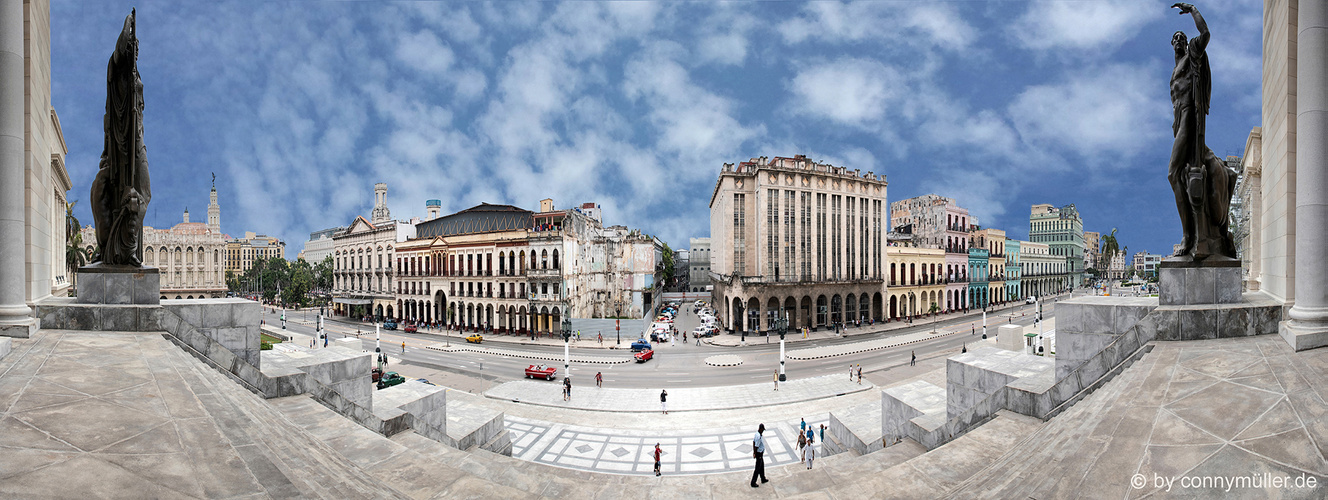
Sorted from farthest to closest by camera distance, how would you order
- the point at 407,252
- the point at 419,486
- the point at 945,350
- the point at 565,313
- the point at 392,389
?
the point at 407,252 → the point at 565,313 → the point at 945,350 → the point at 392,389 → the point at 419,486

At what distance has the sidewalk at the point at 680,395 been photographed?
2320cm

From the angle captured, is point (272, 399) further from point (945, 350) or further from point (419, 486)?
point (945, 350)

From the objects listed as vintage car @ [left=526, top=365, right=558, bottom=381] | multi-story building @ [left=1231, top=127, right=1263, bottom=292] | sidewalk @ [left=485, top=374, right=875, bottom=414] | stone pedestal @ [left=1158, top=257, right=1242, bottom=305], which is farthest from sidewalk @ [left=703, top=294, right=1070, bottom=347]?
stone pedestal @ [left=1158, top=257, right=1242, bottom=305]

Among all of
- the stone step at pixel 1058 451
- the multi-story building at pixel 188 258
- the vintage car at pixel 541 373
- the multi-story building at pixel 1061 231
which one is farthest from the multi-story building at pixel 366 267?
the multi-story building at pixel 1061 231

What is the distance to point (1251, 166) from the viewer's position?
16.0m

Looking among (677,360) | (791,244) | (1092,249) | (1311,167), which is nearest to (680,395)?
(677,360)

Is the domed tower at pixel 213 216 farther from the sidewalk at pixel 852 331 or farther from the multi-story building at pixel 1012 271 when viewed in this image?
A: the multi-story building at pixel 1012 271

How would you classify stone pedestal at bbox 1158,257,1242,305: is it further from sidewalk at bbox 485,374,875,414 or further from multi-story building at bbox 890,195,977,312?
multi-story building at bbox 890,195,977,312

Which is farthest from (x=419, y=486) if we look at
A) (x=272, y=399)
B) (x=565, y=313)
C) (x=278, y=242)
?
(x=278, y=242)

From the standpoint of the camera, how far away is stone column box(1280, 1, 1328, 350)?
711cm

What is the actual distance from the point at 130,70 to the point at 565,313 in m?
37.7

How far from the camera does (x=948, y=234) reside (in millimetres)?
64500

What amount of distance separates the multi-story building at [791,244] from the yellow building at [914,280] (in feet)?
20.5

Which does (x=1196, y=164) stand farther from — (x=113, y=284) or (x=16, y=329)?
(x=16, y=329)
